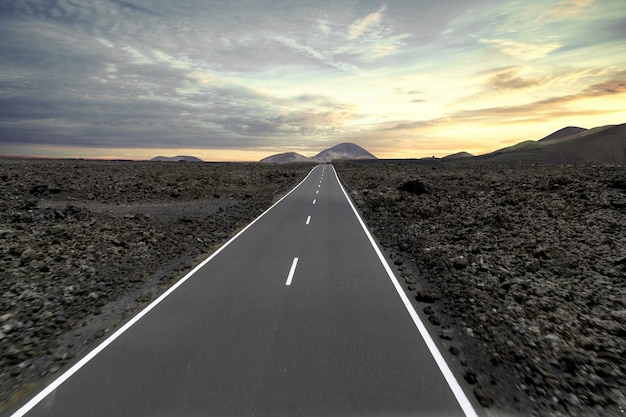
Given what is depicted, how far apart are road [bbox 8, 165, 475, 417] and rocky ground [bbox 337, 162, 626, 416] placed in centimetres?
80

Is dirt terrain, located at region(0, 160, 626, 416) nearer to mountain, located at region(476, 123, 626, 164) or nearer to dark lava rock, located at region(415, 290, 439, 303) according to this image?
dark lava rock, located at region(415, 290, 439, 303)

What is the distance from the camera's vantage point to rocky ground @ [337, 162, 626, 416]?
15.3ft

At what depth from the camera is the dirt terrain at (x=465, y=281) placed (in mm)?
5008

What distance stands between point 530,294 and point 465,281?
4.78 ft

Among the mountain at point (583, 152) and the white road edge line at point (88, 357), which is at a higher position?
the mountain at point (583, 152)

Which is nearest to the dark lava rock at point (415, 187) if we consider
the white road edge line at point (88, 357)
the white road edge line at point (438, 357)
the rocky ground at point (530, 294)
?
the rocky ground at point (530, 294)

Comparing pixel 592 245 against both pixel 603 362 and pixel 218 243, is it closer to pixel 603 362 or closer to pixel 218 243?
pixel 603 362

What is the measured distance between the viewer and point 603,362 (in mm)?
5164

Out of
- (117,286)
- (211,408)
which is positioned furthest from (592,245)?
(117,286)

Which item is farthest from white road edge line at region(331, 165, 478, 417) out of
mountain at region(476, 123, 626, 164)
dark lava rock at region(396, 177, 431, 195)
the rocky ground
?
mountain at region(476, 123, 626, 164)

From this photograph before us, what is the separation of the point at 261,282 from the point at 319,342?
11.3ft

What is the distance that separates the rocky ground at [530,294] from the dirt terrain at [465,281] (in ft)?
0.09

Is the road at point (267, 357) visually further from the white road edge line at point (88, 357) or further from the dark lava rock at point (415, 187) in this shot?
the dark lava rock at point (415, 187)

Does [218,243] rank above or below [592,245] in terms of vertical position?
below
